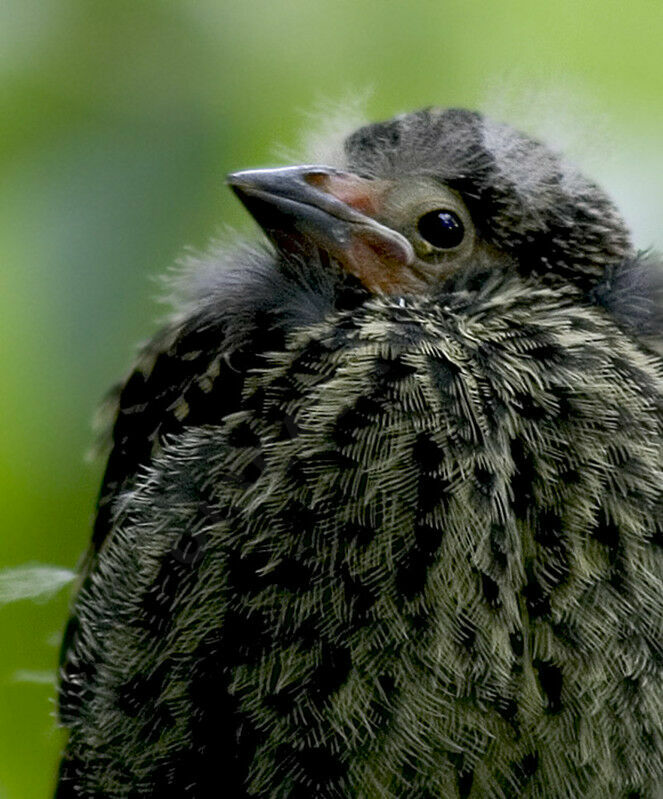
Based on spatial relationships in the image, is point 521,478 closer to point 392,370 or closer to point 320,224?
point 392,370

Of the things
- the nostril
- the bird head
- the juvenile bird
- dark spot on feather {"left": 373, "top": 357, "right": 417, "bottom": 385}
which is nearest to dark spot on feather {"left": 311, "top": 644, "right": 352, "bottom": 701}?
the juvenile bird

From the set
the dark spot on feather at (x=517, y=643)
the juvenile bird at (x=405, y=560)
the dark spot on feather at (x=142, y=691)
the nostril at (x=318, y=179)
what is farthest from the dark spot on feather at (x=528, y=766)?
the nostril at (x=318, y=179)

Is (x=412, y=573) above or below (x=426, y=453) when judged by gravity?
below

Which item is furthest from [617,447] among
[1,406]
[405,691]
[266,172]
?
[1,406]

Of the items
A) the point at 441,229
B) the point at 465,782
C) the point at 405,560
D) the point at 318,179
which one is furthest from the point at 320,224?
the point at 465,782

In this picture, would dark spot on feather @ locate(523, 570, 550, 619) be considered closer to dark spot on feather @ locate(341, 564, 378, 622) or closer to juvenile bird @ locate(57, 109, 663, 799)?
juvenile bird @ locate(57, 109, 663, 799)

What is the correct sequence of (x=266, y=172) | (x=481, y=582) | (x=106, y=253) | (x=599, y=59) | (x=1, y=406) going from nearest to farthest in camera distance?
(x=481, y=582), (x=266, y=172), (x=1, y=406), (x=106, y=253), (x=599, y=59)

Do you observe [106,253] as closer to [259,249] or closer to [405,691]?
[259,249]
